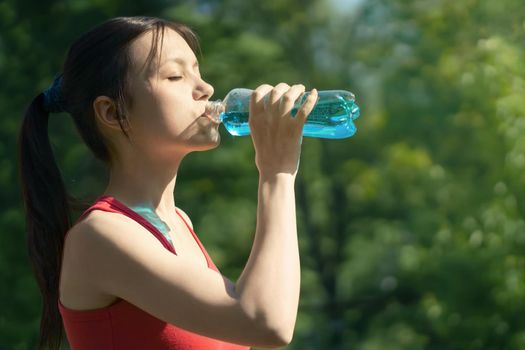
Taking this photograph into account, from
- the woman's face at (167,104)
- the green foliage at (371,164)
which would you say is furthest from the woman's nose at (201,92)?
the green foliage at (371,164)

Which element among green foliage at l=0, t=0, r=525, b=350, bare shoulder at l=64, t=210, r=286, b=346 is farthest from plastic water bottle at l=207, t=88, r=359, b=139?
green foliage at l=0, t=0, r=525, b=350

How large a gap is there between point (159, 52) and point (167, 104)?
0.11m

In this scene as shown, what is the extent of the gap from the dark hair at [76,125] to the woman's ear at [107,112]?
0.01 metres

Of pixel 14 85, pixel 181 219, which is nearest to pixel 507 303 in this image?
pixel 14 85

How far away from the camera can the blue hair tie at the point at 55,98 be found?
6.03 ft

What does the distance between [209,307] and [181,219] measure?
1.40ft

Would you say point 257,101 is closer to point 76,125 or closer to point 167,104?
point 167,104

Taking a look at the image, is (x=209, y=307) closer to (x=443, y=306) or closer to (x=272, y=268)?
(x=272, y=268)

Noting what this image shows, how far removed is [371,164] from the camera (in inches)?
273

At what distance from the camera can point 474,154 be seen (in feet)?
21.7

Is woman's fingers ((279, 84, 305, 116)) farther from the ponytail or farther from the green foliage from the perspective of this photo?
the green foliage

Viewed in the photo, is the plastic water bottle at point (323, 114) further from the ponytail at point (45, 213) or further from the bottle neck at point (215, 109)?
the ponytail at point (45, 213)

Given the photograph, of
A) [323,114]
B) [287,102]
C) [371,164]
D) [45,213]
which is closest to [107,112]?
[45,213]

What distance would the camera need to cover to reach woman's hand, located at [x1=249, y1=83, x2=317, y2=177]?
1628 millimetres
